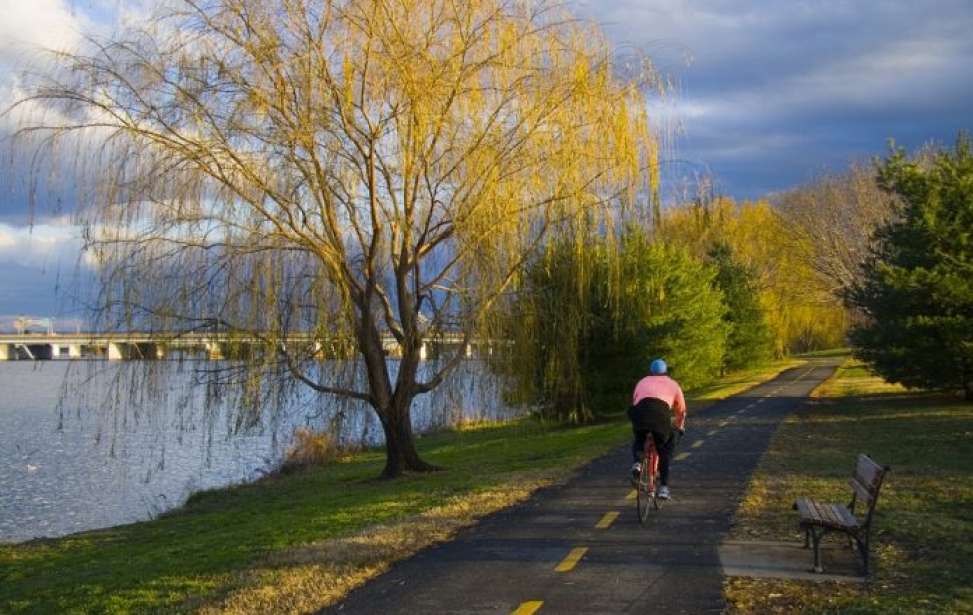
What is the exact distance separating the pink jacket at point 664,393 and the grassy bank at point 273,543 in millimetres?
2289

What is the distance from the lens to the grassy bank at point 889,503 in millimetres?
7062

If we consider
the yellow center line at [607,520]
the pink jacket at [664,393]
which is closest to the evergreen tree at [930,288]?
the pink jacket at [664,393]

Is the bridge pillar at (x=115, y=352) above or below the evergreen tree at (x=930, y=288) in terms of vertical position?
below

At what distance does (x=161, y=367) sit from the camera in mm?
14703

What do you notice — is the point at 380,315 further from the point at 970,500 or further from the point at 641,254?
the point at 970,500

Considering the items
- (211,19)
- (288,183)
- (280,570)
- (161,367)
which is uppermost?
(211,19)

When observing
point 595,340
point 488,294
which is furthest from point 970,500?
point 595,340

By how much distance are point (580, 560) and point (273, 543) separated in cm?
380

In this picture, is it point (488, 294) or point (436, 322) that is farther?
point (436, 322)

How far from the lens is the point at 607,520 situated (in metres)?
10.5

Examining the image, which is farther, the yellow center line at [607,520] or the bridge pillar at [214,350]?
the bridge pillar at [214,350]

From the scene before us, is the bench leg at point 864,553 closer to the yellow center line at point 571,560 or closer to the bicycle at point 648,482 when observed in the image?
the yellow center line at point 571,560

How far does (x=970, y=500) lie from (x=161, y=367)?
11147 millimetres

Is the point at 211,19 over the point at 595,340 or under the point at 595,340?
over
